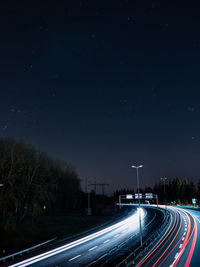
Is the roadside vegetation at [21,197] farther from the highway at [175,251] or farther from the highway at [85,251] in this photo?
the highway at [175,251]

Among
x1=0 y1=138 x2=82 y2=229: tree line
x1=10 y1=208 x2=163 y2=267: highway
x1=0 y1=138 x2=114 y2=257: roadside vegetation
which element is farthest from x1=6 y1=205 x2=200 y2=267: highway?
x1=0 y1=138 x2=82 y2=229: tree line

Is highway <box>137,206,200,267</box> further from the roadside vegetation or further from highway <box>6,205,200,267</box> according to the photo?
the roadside vegetation

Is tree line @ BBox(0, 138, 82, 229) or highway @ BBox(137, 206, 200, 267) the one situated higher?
tree line @ BBox(0, 138, 82, 229)

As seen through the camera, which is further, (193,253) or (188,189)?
(188,189)

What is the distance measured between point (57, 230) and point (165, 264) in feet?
95.9

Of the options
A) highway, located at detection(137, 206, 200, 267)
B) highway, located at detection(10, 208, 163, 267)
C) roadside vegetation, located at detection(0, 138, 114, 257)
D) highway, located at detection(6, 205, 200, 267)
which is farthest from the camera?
roadside vegetation, located at detection(0, 138, 114, 257)

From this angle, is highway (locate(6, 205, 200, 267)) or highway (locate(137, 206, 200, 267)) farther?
highway (locate(6, 205, 200, 267))

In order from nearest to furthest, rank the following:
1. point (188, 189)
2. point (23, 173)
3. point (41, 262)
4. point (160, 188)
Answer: point (41, 262) < point (23, 173) < point (188, 189) < point (160, 188)

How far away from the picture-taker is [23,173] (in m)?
42.4

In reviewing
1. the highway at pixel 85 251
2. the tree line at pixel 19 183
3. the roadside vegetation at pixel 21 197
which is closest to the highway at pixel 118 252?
the highway at pixel 85 251

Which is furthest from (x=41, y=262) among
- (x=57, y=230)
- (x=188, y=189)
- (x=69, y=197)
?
(x=188, y=189)

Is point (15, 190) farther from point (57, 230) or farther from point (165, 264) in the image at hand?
point (165, 264)

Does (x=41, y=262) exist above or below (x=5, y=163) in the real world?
below

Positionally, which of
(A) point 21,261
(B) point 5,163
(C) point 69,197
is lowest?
(A) point 21,261
